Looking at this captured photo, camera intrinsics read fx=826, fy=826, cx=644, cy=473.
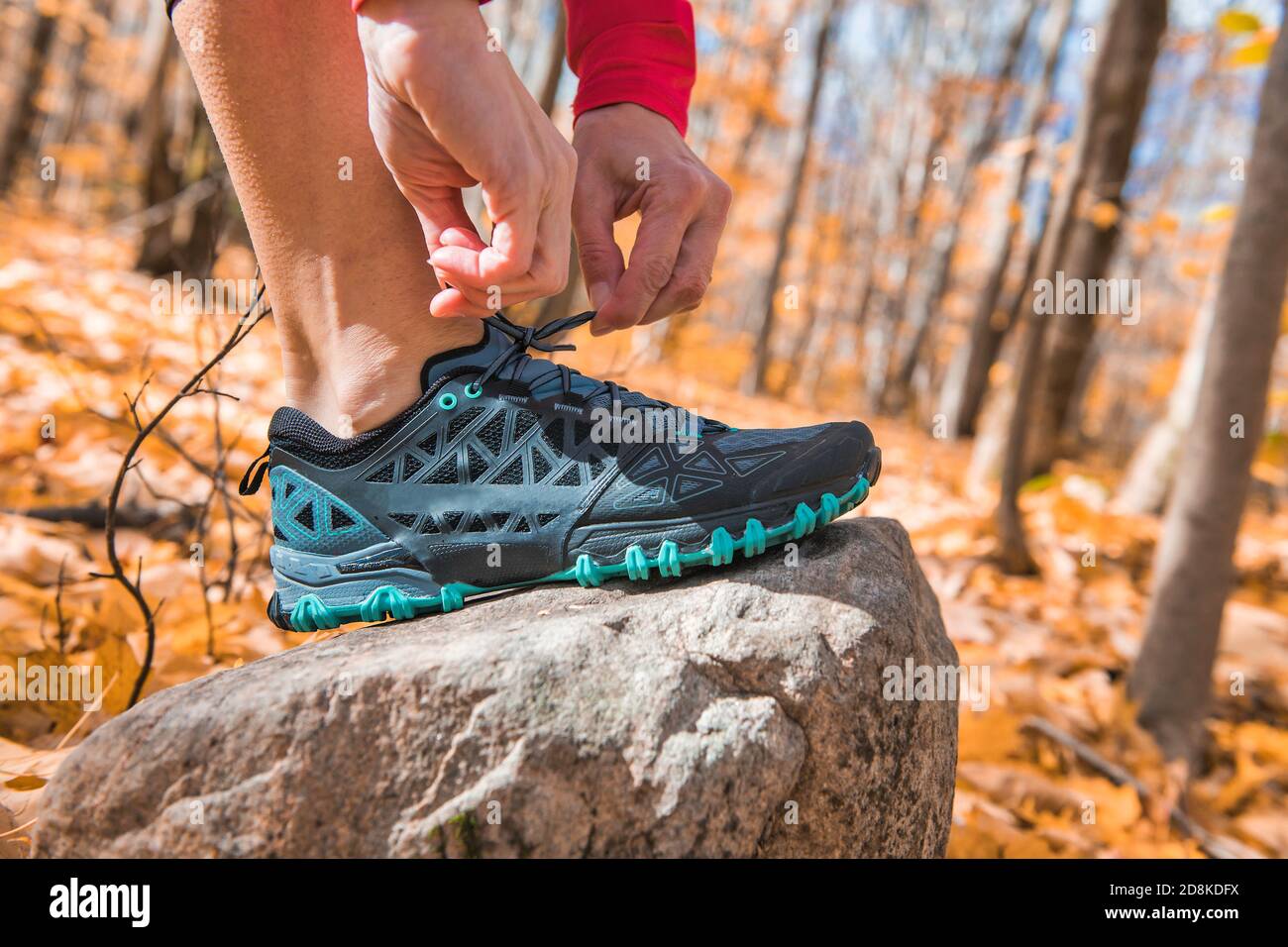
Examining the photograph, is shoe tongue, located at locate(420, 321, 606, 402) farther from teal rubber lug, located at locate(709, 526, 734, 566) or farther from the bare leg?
teal rubber lug, located at locate(709, 526, 734, 566)

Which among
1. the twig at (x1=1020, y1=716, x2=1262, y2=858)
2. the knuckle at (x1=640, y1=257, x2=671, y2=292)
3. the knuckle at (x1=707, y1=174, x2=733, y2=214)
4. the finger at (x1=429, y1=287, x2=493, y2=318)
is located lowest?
the twig at (x1=1020, y1=716, x2=1262, y2=858)

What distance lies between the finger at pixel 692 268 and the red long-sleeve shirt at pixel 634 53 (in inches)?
8.7

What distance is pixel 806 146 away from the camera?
10266 millimetres

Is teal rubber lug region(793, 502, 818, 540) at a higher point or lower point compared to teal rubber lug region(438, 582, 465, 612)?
higher

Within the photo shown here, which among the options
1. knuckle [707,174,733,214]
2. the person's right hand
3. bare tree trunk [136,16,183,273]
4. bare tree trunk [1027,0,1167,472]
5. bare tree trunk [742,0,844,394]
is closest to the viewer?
the person's right hand

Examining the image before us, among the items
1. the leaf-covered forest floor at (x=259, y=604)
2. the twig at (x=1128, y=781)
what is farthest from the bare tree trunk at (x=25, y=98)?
the twig at (x=1128, y=781)

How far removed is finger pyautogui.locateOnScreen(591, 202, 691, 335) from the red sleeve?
0.80 feet

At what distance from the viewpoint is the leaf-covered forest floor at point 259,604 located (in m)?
1.60

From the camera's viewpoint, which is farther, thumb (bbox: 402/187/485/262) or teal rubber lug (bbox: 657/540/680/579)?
teal rubber lug (bbox: 657/540/680/579)

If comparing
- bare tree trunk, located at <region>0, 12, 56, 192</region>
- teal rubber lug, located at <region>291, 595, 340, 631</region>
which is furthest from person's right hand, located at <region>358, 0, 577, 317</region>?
bare tree trunk, located at <region>0, 12, 56, 192</region>

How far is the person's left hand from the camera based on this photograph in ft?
4.19

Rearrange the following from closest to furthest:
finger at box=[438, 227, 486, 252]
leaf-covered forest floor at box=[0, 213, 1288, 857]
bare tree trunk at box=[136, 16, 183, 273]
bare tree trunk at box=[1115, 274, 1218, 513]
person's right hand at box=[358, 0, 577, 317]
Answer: person's right hand at box=[358, 0, 577, 317]
finger at box=[438, 227, 486, 252]
leaf-covered forest floor at box=[0, 213, 1288, 857]
bare tree trunk at box=[1115, 274, 1218, 513]
bare tree trunk at box=[136, 16, 183, 273]
